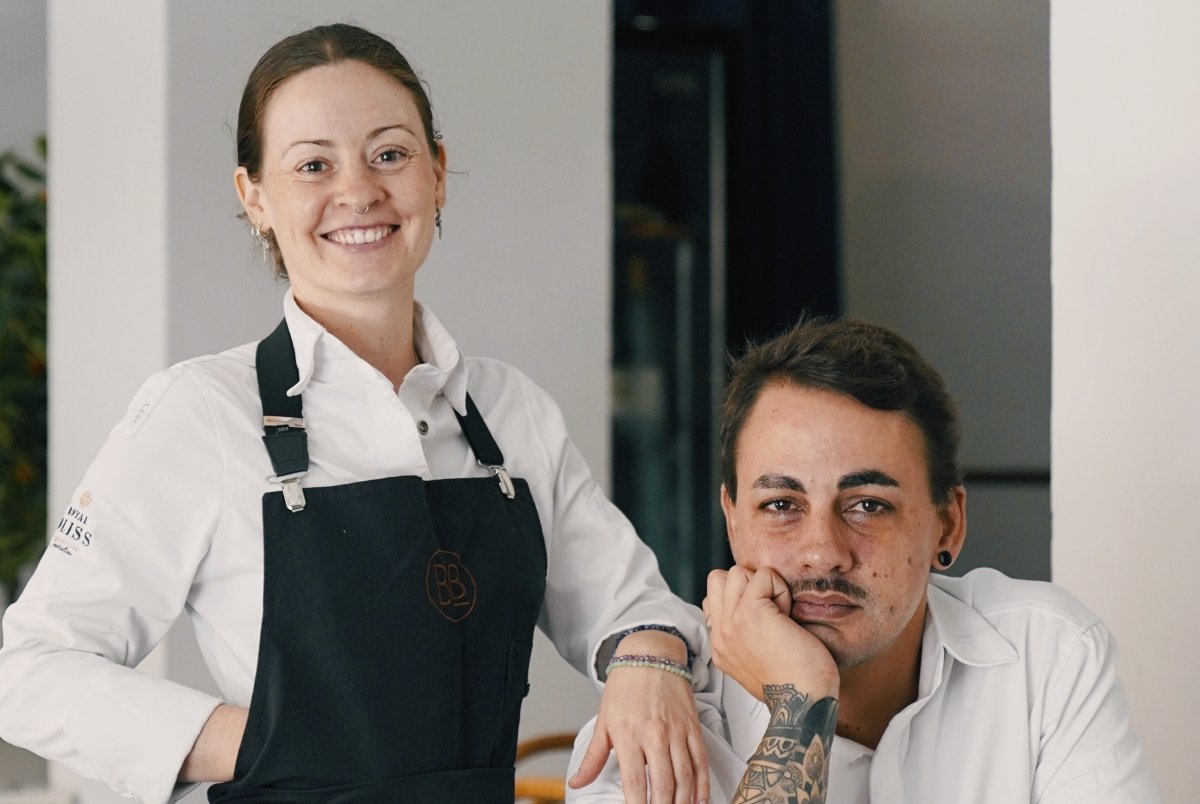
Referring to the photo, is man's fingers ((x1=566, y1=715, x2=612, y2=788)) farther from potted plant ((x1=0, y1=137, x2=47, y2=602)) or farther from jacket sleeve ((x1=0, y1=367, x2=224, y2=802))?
potted plant ((x1=0, y1=137, x2=47, y2=602))

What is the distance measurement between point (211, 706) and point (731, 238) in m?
3.29

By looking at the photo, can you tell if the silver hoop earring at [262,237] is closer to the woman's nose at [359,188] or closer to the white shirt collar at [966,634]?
the woman's nose at [359,188]

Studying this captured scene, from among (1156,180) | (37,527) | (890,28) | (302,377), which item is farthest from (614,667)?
(890,28)

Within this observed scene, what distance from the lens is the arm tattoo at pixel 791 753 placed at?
1.45 meters

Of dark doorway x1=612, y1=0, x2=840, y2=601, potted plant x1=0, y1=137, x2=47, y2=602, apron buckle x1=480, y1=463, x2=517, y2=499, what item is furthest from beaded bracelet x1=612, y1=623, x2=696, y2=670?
dark doorway x1=612, y1=0, x2=840, y2=601

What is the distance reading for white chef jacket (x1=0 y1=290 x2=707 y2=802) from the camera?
143 centimetres

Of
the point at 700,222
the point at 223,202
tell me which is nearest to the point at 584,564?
the point at 223,202

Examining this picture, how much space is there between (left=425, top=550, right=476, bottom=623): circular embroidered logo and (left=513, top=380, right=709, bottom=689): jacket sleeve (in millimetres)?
→ 203

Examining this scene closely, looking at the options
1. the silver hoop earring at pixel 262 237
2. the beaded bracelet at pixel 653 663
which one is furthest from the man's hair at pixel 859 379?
the silver hoop earring at pixel 262 237

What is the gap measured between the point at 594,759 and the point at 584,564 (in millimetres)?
336

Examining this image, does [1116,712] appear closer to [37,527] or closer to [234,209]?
[234,209]

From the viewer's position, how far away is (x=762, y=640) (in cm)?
154

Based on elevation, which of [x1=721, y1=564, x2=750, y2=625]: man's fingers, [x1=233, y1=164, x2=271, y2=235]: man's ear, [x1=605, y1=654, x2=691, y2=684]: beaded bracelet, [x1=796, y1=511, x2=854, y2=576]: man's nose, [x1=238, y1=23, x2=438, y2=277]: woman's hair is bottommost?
[x1=605, y1=654, x2=691, y2=684]: beaded bracelet

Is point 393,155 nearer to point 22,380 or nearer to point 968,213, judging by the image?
point 22,380
